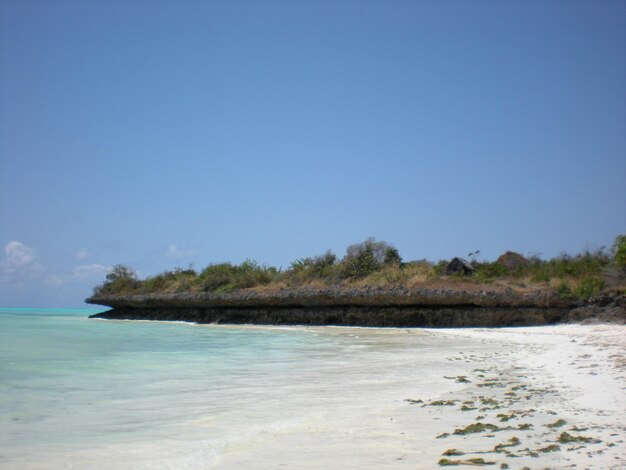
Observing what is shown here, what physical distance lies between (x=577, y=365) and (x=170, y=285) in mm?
27434

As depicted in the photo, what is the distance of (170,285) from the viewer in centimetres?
3200

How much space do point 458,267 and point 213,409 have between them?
16669 mm

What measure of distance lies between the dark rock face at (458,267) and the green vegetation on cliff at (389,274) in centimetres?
10

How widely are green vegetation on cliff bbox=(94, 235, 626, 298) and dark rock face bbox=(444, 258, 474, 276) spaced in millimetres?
98

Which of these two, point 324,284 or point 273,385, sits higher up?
point 324,284

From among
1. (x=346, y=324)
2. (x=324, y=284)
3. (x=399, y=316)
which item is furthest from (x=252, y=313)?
(x=399, y=316)

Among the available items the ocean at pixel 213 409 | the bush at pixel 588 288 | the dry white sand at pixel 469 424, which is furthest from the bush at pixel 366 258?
the dry white sand at pixel 469 424

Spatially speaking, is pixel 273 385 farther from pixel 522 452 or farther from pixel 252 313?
pixel 252 313

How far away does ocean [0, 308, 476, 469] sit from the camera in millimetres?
3672

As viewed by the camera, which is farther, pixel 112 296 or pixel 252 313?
pixel 112 296

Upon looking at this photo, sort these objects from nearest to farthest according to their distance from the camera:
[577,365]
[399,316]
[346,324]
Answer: [577,365] → [399,316] → [346,324]

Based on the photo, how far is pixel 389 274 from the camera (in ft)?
71.4

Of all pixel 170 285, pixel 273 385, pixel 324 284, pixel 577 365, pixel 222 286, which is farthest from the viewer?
pixel 170 285

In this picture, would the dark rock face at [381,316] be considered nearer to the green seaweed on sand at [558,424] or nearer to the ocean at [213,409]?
the ocean at [213,409]
